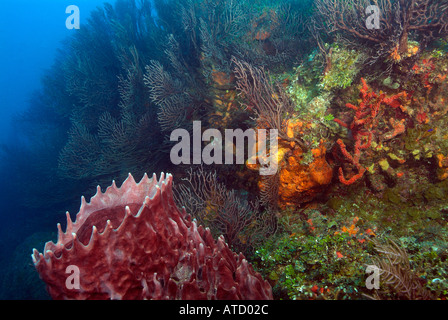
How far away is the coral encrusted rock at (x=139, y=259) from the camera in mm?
1637

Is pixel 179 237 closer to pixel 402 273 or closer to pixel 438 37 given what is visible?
pixel 402 273

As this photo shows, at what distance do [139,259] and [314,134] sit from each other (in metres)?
3.17

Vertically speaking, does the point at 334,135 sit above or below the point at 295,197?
above

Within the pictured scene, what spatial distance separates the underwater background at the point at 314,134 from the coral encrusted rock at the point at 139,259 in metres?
0.67

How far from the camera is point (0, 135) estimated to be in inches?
1516

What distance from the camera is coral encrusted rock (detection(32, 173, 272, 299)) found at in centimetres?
164

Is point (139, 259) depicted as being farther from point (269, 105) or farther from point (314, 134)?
point (314, 134)

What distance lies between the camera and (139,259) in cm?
176

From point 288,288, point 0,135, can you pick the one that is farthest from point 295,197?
point 0,135
